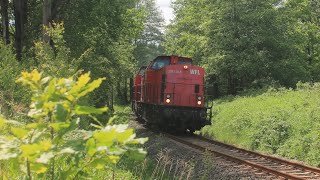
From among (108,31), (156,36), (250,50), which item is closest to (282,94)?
(250,50)

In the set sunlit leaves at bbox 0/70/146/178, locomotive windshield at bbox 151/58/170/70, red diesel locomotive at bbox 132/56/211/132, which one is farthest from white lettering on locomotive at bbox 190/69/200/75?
sunlit leaves at bbox 0/70/146/178

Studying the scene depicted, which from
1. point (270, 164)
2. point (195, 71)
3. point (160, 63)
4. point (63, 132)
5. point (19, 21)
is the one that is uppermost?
point (19, 21)

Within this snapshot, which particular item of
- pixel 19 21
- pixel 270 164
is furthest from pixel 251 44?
pixel 270 164

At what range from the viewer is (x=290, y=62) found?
28.2 m

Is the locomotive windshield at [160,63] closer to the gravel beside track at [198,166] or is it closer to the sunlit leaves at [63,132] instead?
the gravel beside track at [198,166]

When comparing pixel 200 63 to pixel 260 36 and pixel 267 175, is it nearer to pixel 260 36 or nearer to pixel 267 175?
pixel 260 36

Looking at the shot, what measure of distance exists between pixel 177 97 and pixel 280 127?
4573 millimetres

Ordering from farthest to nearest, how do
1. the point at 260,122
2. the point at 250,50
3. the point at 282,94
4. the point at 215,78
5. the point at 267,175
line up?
the point at 215,78, the point at 250,50, the point at 282,94, the point at 260,122, the point at 267,175

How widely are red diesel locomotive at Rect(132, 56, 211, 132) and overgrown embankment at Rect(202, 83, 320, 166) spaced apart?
1.79 meters

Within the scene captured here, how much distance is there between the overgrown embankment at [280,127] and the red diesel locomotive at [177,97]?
179 cm

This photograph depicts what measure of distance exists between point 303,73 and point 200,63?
344 inches

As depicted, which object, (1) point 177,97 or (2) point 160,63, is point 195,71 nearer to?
(1) point 177,97

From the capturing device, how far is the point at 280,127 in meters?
14.8

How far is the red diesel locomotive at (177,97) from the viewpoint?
53.2 ft
